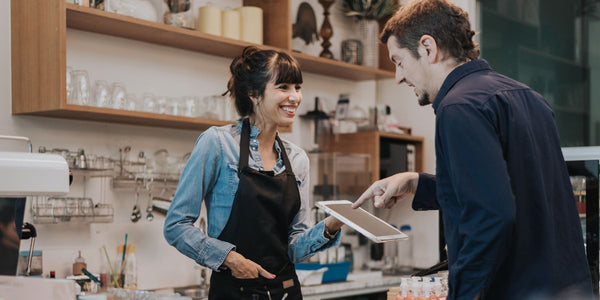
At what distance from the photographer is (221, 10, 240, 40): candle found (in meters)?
3.64

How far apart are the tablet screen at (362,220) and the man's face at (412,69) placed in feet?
1.16

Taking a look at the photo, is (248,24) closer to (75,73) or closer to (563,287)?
(75,73)

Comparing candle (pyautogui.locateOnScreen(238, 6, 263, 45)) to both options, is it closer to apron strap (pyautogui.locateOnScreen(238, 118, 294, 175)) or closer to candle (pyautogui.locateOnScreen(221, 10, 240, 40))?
candle (pyautogui.locateOnScreen(221, 10, 240, 40))

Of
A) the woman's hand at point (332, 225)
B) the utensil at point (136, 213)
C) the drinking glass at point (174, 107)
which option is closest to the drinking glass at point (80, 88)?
the drinking glass at point (174, 107)

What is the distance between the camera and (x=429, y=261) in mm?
4648

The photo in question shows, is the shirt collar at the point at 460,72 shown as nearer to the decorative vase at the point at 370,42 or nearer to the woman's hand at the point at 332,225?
the woman's hand at the point at 332,225

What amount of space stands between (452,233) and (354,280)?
8.40 ft

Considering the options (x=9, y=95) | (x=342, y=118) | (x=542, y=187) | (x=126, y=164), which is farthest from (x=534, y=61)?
(x=542, y=187)

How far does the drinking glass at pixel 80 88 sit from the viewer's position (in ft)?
9.82

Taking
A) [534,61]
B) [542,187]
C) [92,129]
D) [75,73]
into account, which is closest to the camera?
[542,187]

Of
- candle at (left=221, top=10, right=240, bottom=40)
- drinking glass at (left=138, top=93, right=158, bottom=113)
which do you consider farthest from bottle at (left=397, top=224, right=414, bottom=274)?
drinking glass at (left=138, top=93, right=158, bottom=113)

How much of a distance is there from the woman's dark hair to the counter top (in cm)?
128

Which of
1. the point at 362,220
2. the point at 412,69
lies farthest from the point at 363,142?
the point at 412,69

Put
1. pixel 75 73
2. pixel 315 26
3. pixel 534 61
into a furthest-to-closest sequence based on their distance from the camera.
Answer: pixel 534 61 → pixel 315 26 → pixel 75 73
